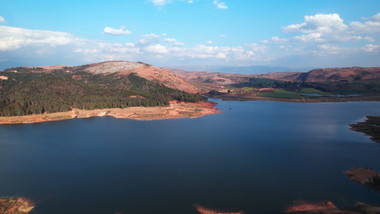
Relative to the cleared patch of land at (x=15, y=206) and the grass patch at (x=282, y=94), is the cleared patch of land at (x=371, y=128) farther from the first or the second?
the grass patch at (x=282, y=94)

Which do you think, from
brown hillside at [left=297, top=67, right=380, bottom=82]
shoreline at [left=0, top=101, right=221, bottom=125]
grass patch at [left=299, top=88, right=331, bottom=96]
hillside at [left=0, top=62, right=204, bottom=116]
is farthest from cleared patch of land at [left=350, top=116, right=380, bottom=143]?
brown hillside at [left=297, top=67, right=380, bottom=82]

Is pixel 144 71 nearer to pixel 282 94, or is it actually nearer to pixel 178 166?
pixel 282 94

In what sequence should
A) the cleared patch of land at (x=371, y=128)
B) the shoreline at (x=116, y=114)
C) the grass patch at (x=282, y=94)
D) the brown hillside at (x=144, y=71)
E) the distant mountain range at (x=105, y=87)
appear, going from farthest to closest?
the brown hillside at (x=144, y=71), the grass patch at (x=282, y=94), the distant mountain range at (x=105, y=87), the shoreline at (x=116, y=114), the cleared patch of land at (x=371, y=128)

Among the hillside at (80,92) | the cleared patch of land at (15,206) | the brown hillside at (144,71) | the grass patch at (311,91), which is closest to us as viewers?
the cleared patch of land at (15,206)

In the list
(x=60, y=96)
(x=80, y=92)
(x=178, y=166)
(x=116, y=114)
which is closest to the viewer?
(x=178, y=166)

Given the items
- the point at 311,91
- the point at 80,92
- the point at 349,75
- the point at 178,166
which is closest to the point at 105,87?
the point at 80,92

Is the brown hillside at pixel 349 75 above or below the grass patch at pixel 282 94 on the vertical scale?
above

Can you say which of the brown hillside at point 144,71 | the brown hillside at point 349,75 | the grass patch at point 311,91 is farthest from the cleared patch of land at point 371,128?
the brown hillside at point 349,75
